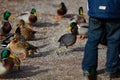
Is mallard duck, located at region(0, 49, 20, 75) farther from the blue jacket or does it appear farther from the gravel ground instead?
the blue jacket

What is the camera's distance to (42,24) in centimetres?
1169

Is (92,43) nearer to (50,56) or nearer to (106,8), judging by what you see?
(106,8)

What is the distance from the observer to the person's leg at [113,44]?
6.39 m

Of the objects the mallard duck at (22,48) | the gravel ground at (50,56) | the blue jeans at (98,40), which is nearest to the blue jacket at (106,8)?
the blue jeans at (98,40)

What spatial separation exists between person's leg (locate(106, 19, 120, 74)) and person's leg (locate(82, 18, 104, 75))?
0.17 m

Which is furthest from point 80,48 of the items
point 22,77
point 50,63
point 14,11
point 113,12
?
point 14,11

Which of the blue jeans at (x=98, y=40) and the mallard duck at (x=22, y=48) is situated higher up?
the blue jeans at (x=98, y=40)

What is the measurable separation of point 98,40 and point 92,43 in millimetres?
116

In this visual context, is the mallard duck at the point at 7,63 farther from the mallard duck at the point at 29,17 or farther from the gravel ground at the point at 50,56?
the mallard duck at the point at 29,17

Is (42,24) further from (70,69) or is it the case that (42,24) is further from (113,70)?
(113,70)

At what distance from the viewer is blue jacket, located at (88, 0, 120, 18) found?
6.20m

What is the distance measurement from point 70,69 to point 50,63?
2.03 ft

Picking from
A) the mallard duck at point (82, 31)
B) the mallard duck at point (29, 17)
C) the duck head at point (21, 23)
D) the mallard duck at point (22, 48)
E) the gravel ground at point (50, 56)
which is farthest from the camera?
the mallard duck at point (29, 17)

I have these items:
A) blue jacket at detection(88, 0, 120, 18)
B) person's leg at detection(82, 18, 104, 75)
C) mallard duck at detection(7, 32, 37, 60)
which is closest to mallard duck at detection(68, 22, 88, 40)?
mallard duck at detection(7, 32, 37, 60)
